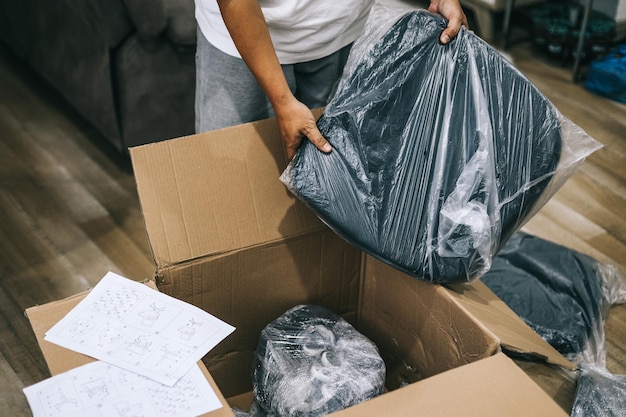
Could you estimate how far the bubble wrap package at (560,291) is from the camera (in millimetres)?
1650

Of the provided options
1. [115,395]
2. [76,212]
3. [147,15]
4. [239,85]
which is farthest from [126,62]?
[115,395]

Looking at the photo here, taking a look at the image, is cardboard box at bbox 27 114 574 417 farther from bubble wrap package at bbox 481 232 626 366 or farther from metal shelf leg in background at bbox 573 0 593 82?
metal shelf leg in background at bbox 573 0 593 82

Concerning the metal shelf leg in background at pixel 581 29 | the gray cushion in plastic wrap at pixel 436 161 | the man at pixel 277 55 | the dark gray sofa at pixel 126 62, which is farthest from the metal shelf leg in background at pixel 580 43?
the gray cushion in plastic wrap at pixel 436 161

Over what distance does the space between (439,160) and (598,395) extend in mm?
559

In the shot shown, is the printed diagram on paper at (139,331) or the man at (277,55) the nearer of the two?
the printed diagram on paper at (139,331)

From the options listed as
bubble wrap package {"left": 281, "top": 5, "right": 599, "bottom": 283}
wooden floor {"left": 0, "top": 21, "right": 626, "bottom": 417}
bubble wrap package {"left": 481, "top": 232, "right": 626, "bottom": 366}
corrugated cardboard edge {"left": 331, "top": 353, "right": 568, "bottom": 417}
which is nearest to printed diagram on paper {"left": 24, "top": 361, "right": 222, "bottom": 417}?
corrugated cardboard edge {"left": 331, "top": 353, "right": 568, "bottom": 417}

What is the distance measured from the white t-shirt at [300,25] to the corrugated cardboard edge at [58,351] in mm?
515

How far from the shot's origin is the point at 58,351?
992 millimetres

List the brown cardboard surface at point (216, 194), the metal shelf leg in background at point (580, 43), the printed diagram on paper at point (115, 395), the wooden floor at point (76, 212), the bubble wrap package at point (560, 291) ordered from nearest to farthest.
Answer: the printed diagram on paper at point (115, 395)
the brown cardboard surface at point (216, 194)
the bubble wrap package at point (560, 291)
the wooden floor at point (76, 212)
the metal shelf leg in background at point (580, 43)

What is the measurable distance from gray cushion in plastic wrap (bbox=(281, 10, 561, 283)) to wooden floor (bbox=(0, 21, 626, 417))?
0.73 m

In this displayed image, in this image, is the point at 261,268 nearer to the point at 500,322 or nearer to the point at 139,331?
the point at 139,331

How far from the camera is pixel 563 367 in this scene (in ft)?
4.03

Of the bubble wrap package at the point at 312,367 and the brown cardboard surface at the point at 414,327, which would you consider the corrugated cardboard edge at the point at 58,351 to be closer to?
the bubble wrap package at the point at 312,367

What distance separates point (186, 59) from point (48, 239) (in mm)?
619
